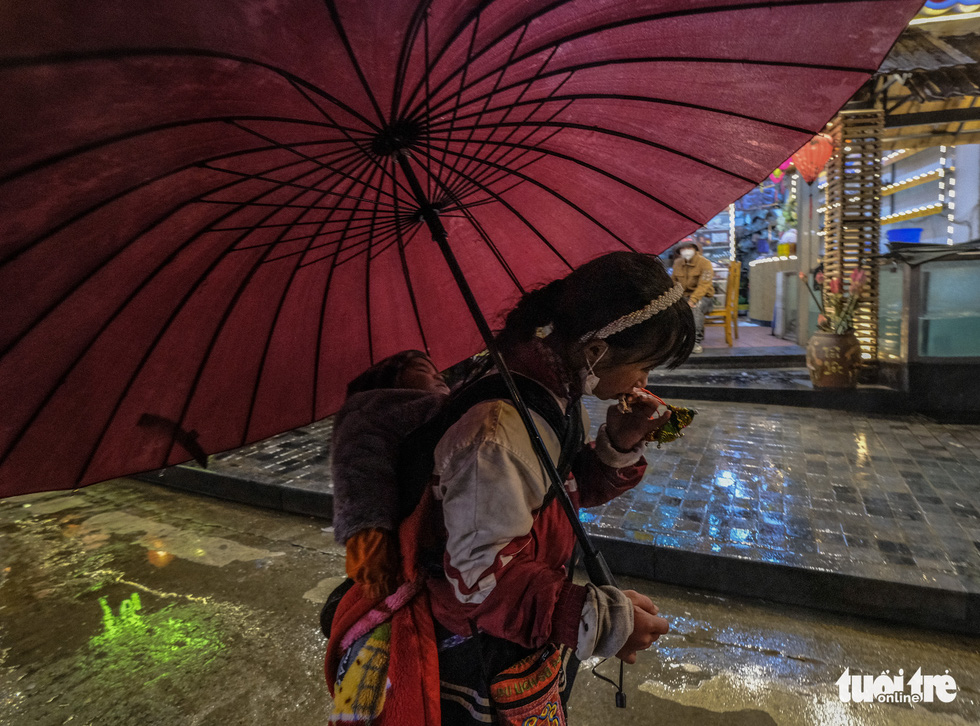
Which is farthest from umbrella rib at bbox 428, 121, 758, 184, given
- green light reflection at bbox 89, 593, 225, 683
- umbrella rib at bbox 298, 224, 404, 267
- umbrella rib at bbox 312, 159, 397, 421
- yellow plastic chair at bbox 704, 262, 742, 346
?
yellow plastic chair at bbox 704, 262, 742, 346

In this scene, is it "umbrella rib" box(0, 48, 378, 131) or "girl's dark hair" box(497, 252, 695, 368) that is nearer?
"umbrella rib" box(0, 48, 378, 131)

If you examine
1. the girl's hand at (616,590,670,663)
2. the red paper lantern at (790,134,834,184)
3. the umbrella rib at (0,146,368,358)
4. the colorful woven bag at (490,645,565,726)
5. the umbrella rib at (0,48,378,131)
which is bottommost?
the colorful woven bag at (490,645,565,726)

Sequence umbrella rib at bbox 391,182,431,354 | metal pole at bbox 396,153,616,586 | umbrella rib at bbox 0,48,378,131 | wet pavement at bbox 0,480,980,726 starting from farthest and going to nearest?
wet pavement at bbox 0,480,980,726
umbrella rib at bbox 391,182,431,354
metal pole at bbox 396,153,616,586
umbrella rib at bbox 0,48,378,131

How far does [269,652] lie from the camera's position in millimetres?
3014

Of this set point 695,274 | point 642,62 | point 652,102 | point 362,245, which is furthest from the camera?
point 695,274

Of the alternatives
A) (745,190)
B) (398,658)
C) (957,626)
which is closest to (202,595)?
(398,658)

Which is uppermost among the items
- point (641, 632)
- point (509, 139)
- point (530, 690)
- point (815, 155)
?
point (815, 155)

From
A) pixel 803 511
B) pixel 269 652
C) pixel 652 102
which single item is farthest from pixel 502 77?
pixel 803 511

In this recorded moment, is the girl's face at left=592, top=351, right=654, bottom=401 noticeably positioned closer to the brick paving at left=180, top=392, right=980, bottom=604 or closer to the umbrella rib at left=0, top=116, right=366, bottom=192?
the umbrella rib at left=0, top=116, right=366, bottom=192

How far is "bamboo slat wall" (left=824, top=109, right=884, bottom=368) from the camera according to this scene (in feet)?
23.7

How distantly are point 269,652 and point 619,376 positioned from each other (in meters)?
2.80

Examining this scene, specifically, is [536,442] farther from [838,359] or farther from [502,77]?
[838,359]

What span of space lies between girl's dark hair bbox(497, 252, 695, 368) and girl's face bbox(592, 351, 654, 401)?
0.08ft

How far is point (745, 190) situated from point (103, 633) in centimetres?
412
